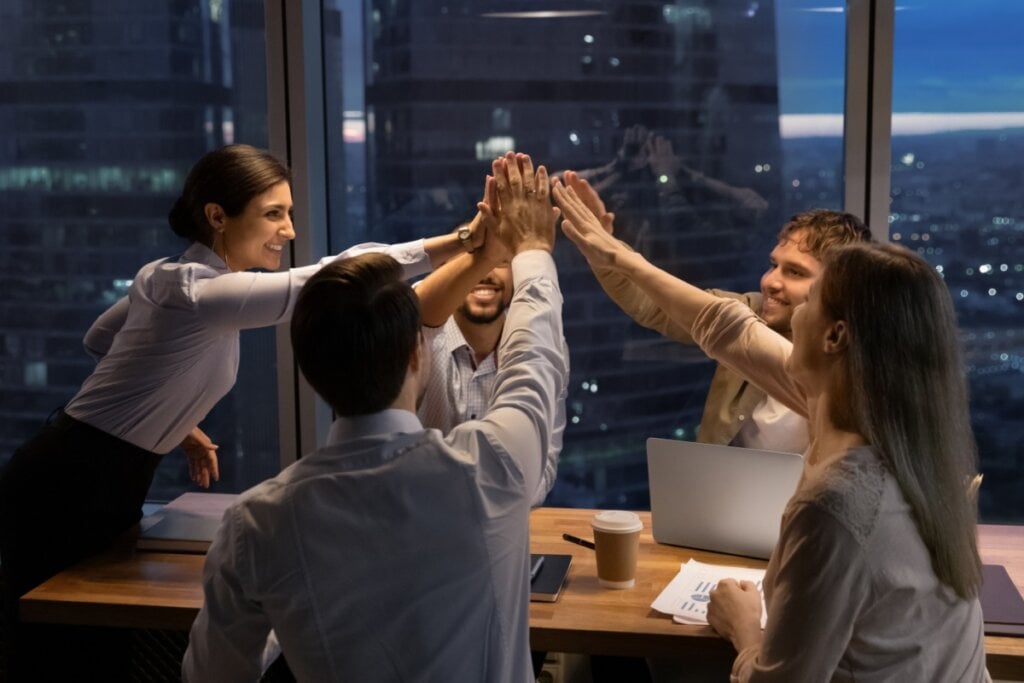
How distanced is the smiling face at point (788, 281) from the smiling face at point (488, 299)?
67cm

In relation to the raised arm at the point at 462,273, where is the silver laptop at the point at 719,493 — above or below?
below

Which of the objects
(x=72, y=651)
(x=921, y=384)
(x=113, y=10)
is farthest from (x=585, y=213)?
(x=113, y=10)

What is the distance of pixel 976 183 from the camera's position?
10.2 feet

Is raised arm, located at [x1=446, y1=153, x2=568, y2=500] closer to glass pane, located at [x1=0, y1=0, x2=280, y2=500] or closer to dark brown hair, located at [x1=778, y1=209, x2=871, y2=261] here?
dark brown hair, located at [x1=778, y1=209, x2=871, y2=261]

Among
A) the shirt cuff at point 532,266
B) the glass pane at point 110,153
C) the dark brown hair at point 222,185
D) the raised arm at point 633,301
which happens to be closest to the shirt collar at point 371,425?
the shirt cuff at point 532,266

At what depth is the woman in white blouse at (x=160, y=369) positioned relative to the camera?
2.36m

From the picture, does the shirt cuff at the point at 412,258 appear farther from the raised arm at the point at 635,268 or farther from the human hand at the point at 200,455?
the human hand at the point at 200,455

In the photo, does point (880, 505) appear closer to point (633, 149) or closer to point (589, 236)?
point (589, 236)

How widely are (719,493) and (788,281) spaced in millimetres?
686

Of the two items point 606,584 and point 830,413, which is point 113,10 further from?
point 830,413

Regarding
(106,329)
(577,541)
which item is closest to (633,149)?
(577,541)

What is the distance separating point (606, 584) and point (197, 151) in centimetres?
213

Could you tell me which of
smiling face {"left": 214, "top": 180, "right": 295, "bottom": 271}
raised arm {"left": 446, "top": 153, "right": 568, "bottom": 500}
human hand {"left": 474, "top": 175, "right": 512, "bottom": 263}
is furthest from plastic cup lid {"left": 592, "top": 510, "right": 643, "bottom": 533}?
smiling face {"left": 214, "top": 180, "right": 295, "bottom": 271}

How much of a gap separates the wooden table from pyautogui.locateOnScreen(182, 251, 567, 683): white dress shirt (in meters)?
0.44
